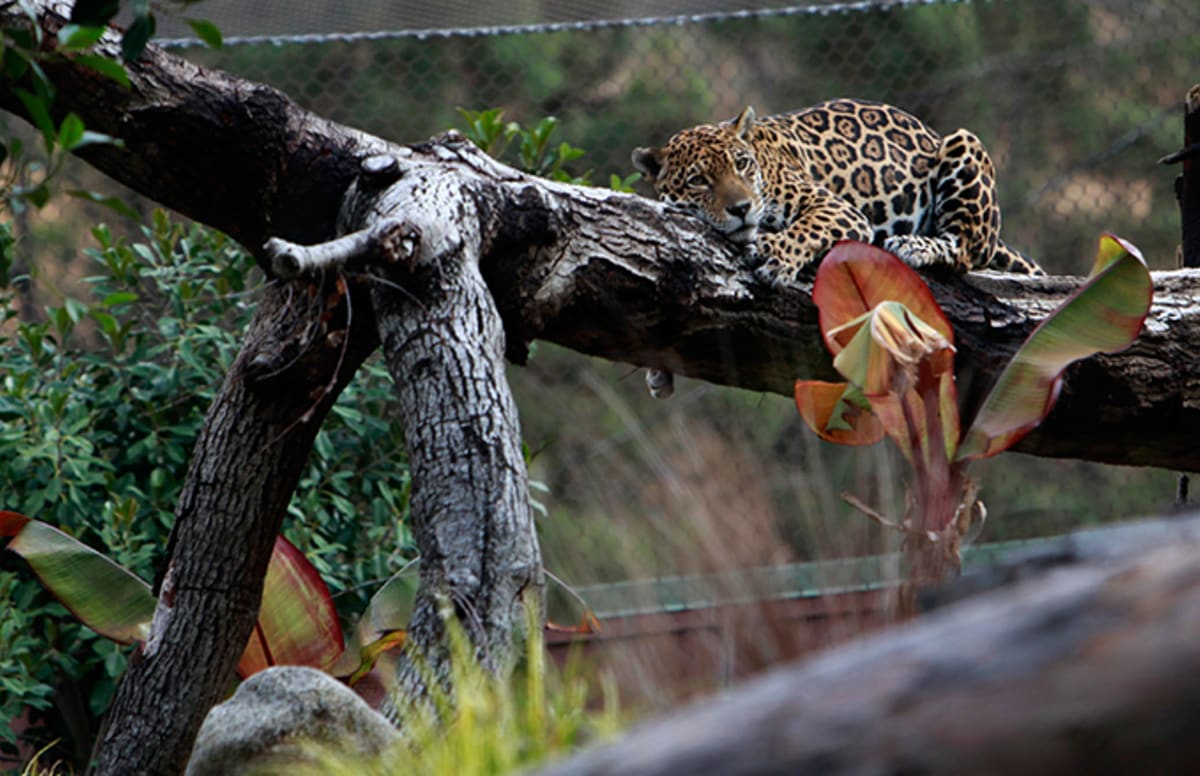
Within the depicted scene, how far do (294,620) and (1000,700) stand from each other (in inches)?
107

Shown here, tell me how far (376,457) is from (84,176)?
3337 millimetres

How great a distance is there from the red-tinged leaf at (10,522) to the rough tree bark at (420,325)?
0.46 m

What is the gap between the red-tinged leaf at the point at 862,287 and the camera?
10.5 feet

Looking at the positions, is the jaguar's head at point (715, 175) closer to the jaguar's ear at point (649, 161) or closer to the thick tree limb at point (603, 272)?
the jaguar's ear at point (649, 161)

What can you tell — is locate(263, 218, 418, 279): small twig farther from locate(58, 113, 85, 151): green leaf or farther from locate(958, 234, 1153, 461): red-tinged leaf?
locate(958, 234, 1153, 461): red-tinged leaf

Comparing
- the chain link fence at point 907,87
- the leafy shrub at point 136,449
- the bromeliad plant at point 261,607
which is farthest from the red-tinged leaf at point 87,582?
the chain link fence at point 907,87

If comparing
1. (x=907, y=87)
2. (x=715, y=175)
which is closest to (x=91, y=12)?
(x=715, y=175)

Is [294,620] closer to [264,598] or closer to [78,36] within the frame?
[264,598]

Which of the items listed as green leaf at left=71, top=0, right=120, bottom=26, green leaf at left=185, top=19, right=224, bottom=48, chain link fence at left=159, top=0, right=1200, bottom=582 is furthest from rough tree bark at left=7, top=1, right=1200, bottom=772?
chain link fence at left=159, top=0, right=1200, bottom=582

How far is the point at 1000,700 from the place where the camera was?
0.91m

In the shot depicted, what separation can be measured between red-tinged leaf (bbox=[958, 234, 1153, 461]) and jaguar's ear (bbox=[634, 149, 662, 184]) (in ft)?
4.84

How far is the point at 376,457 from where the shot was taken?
14.9 feet

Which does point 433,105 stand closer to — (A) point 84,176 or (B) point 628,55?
(B) point 628,55

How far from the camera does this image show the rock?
6.70 ft
